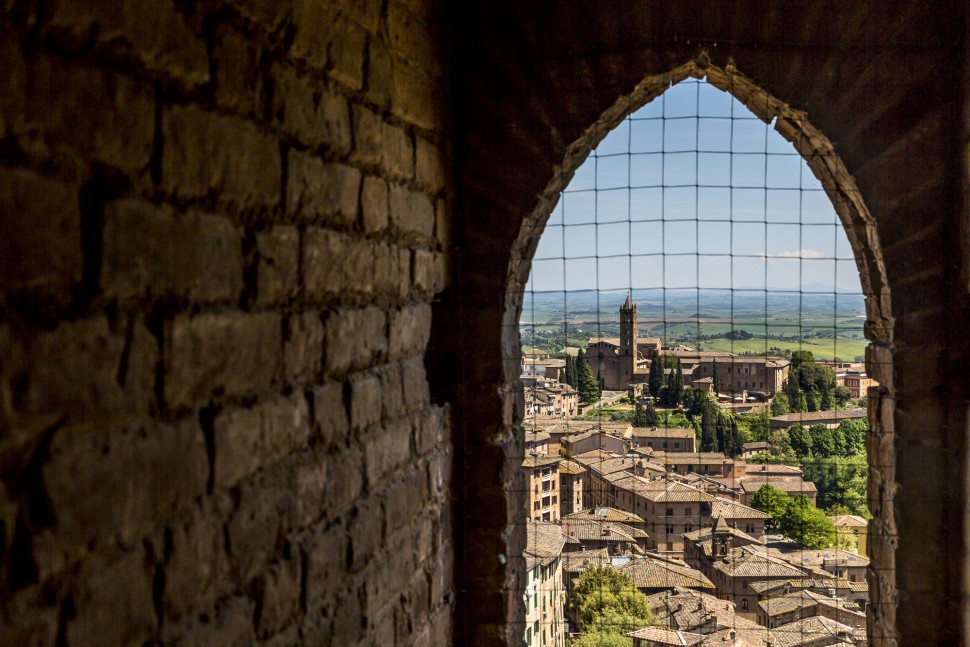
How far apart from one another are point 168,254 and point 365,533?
106 cm

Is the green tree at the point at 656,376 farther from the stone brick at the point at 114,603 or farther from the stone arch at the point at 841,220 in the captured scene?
the stone brick at the point at 114,603

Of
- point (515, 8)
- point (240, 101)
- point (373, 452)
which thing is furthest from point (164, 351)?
point (515, 8)

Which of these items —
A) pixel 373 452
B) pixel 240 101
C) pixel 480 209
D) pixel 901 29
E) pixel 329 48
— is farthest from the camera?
pixel 480 209

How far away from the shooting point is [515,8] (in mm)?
3008

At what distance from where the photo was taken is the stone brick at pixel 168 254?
117cm

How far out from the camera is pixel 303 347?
180cm

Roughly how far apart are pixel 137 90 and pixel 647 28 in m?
2.17

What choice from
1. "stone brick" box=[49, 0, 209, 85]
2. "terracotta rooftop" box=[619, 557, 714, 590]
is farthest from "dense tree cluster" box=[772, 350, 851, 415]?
"stone brick" box=[49, 0, 209, 85]

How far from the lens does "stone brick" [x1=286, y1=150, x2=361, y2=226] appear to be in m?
1.78

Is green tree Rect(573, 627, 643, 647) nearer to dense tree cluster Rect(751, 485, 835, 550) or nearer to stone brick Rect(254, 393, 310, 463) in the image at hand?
dense tree cluster Rect(751, 485, 835, 550)

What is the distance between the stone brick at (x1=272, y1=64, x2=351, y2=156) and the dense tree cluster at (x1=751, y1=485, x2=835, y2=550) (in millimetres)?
2402

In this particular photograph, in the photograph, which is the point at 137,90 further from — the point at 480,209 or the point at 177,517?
the point at 480,209

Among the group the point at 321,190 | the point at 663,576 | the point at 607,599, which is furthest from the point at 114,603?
the point at 663,576

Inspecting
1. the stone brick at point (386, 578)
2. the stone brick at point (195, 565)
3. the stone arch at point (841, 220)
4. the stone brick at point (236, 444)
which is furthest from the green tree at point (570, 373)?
the stone brick at point (195, 565)
